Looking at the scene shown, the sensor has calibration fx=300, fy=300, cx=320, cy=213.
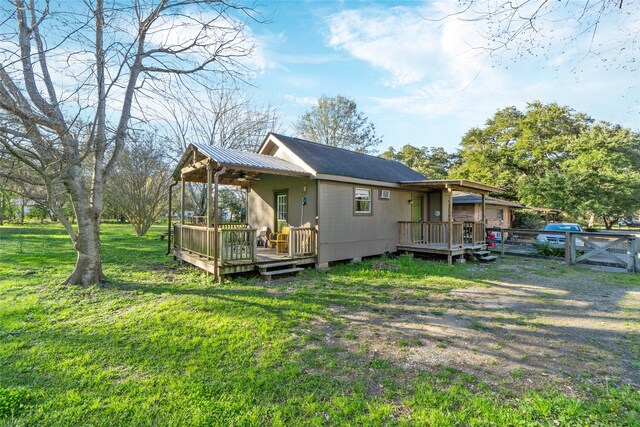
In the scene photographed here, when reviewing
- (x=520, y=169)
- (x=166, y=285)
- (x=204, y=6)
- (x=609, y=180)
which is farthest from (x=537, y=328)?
(x=520, y=169)

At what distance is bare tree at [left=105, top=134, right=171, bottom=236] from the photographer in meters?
18.9

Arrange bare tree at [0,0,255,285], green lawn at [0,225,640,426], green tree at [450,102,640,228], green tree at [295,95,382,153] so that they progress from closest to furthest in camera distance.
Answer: green lawn at [0,225,640,426] → bare tree at [0,0,255,285] → green tree at [450,102,640,228] → green tree at [295,95,382,153]

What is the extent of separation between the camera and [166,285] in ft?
23.1

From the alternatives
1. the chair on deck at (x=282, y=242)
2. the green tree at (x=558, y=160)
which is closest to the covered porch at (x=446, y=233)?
the chair on deck at (x=282, y=242)

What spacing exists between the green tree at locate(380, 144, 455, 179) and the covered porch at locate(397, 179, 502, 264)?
23517mm

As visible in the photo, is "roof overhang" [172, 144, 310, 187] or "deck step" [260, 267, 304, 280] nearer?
"roof overhang" [172, 144, 310, 187]

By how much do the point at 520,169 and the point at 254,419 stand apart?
3158 centimetres

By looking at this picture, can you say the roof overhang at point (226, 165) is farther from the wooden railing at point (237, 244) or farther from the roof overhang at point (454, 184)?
the roof overhang at point (454, 184)

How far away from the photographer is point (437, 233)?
11141mm

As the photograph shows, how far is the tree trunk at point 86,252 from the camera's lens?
6789mm

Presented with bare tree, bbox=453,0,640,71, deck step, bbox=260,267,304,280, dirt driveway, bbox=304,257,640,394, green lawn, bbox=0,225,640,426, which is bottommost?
dirt driveway, bbox=304,257,640,394

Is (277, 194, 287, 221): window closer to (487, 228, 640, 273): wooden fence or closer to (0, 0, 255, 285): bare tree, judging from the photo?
(0, 0, 255, 285): bare tree

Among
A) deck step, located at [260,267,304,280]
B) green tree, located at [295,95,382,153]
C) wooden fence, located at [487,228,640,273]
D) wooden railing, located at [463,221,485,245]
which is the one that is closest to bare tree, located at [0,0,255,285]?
deck step, located at [260,267,304,280]

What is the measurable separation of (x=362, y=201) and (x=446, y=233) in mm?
3461
